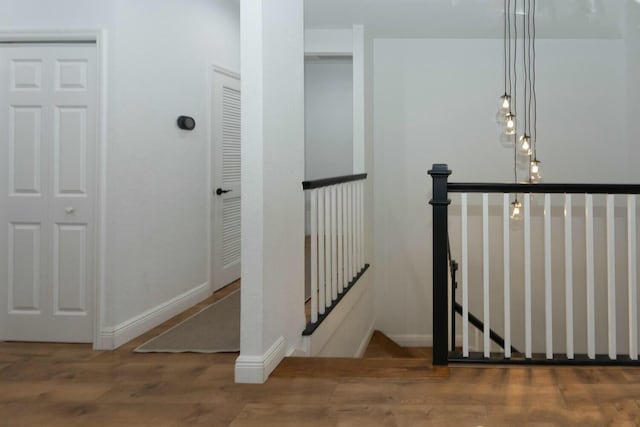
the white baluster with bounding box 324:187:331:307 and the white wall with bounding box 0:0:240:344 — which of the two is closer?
the white wall with bounding box 0:0:240:344

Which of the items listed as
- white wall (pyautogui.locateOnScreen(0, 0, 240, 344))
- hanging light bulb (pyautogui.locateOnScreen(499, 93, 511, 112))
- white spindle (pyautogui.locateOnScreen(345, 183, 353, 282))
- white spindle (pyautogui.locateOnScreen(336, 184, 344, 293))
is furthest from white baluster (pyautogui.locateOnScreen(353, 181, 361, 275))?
hanging light bulb (pyautogui.locateOnScreen(499, 93, 511, 112))

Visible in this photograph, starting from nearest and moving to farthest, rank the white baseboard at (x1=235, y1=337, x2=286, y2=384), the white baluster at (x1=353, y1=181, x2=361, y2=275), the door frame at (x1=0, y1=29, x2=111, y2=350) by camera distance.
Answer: the white baseboard at (x1=235, y1=337, x2=286, y2=384) < the door frame at (x1=0, y1=29, x2=111, y2=350) < the white baluster at (x1=353, y1=181, x2=361, y2=275)

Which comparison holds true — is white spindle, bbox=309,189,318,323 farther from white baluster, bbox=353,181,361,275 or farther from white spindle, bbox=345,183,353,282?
white baluster, bbox=353,181,361,275

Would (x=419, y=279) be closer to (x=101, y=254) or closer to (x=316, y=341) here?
(x=316, y=341)

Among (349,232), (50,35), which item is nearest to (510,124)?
(349,232)

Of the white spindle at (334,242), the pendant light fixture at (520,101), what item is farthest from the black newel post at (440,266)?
the pendant light fixture at (520,101)

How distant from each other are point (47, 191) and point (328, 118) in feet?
19.3

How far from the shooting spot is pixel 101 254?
3.69 m

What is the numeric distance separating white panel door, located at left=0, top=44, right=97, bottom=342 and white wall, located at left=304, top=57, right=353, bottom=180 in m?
5.67

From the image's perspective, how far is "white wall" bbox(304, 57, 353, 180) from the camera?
929 cm

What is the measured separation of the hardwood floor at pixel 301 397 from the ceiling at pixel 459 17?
344 centimetres

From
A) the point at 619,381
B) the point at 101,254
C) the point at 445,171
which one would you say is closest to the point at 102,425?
the point at 101,254

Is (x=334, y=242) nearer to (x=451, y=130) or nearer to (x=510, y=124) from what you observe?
(x=510, y=124)

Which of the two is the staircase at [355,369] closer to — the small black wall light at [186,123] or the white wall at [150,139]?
the white wall at [150,139]
